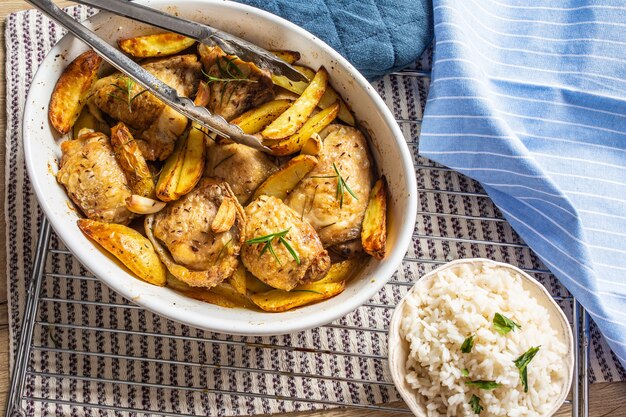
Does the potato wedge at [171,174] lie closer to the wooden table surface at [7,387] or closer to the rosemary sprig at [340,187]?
the rosemary sprig at [340,187]

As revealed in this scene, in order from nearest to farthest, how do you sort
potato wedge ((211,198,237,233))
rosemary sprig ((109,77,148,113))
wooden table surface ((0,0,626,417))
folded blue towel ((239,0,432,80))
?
1. potato wedge ((211,198,237,233))
2. rosemary sprig ((109,77,148,113))
3. wooden table surface ((0,0,626,417))
4. folded blue towel ((239,0,432,80))

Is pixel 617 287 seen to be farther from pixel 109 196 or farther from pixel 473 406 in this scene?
pixel 109 196

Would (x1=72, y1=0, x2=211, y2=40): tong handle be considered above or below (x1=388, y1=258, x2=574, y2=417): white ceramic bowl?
above

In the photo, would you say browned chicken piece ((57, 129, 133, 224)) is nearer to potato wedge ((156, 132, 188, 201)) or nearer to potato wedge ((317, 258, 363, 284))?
potato wedge ((156, 132, 188, 201))

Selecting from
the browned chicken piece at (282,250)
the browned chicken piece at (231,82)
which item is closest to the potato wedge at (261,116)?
the browned chicken piece at (231,82)

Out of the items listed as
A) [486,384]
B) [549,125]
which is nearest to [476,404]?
[486,384]

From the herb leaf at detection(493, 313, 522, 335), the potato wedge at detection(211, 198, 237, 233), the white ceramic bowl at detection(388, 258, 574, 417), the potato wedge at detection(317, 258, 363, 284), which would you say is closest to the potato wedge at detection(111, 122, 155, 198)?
the potato wedge at detection(211, 198, 237, 233)

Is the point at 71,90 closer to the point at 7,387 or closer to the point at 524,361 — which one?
the point at 7,387
